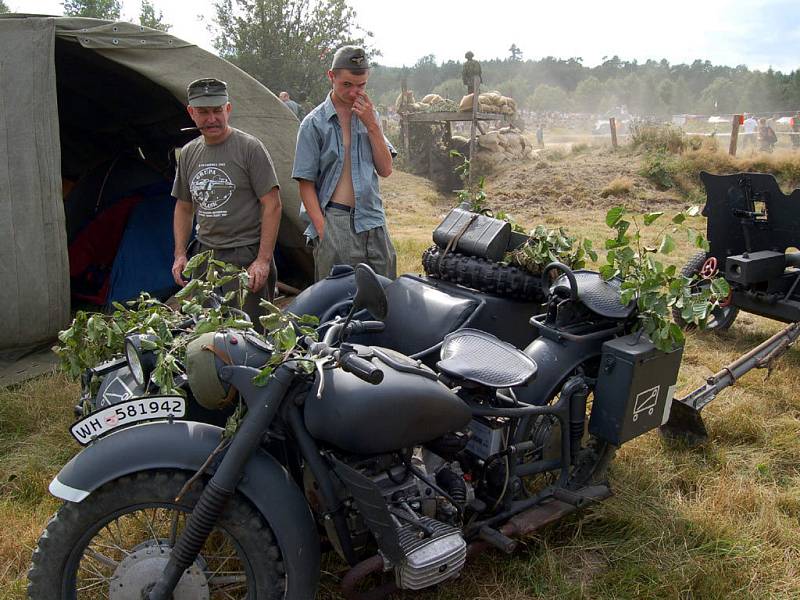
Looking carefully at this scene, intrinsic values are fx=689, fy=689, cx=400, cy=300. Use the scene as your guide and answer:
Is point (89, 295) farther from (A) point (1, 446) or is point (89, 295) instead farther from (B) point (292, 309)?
(B) point (292, 309)

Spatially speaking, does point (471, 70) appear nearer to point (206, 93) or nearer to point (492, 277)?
point (206, 93)

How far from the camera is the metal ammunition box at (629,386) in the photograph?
2600 millimetres

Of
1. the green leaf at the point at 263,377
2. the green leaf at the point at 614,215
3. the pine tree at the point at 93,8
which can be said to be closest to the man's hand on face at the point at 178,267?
the green leaf at the point at 263,377

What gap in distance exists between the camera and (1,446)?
360 centimetres

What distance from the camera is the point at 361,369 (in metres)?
1.80

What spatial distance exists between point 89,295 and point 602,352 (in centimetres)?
484

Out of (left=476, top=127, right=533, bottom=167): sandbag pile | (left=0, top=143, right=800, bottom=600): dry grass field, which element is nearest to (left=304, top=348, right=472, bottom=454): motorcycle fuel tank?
(left=0, top=143, right=800, bottom=600): dry grass field

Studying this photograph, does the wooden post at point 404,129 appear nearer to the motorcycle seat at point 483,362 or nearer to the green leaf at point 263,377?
the motorcycle seat at point 483,362

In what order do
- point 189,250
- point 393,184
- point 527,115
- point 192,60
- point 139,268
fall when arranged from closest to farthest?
point 189,250, point 192,60, point 139,268, point 393,184, point 527,115

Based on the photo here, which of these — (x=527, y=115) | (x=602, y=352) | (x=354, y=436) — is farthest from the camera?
(x=527, y=115)

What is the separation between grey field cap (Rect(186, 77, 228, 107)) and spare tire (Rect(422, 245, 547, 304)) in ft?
5.39

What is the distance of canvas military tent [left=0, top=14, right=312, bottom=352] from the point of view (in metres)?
4.39

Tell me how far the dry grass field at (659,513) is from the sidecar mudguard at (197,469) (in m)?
0.57

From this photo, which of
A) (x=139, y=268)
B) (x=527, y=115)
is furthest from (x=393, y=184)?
(x=527, y=115)
